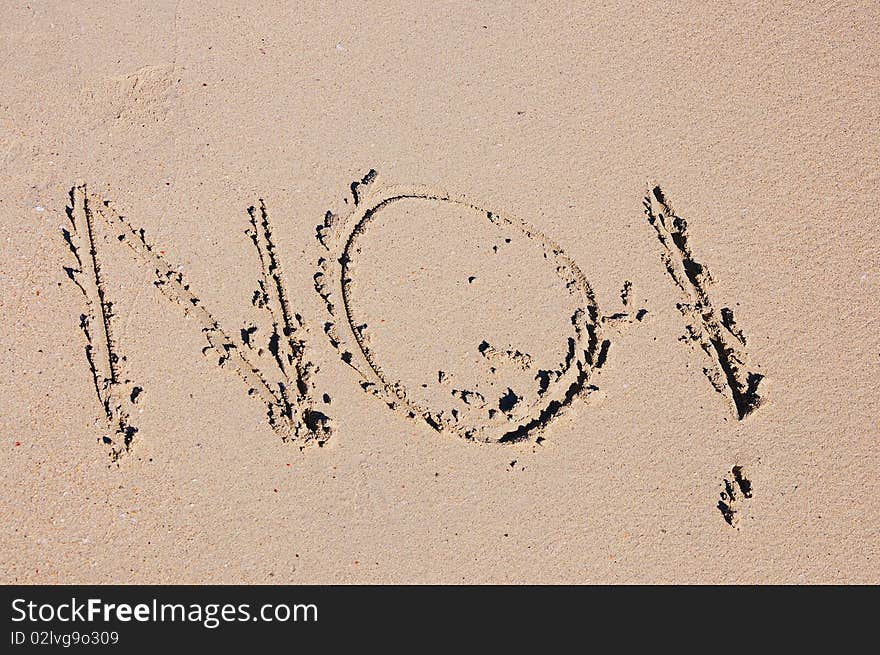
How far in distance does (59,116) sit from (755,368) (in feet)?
12.0

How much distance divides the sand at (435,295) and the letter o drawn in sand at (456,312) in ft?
0.05

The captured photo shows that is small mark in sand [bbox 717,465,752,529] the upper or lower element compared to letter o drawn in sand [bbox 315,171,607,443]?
lower

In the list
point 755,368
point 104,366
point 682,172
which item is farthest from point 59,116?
point 755,368

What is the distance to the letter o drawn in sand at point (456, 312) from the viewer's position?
10.5 feet

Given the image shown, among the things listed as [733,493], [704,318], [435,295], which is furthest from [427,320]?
[733,493]

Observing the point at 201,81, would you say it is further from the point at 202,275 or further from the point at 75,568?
the point at 75,568

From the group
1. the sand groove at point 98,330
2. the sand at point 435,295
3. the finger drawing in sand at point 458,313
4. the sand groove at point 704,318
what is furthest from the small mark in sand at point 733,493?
the sand groove at point 98,330

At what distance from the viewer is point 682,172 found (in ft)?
12.0

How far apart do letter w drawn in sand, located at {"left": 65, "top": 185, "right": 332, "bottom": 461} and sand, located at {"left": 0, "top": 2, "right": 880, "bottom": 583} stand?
13 mm

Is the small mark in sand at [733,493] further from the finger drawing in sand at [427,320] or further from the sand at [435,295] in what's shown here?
the finger drawing in sand at [427,320]

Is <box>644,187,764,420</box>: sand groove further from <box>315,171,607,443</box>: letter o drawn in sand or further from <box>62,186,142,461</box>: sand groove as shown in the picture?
<box>62,186,142,461</box>: sand groove

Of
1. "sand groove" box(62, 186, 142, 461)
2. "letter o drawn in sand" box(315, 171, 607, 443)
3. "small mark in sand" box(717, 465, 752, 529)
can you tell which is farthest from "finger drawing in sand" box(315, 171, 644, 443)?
"sand groove" box(62, 186, 142, 461)

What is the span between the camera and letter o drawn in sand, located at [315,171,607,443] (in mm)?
3213

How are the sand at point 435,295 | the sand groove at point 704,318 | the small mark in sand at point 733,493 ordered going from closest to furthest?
the sand at point 435,295 < the small mark in sand at point 733,493 < the sand groove at point 704,318
